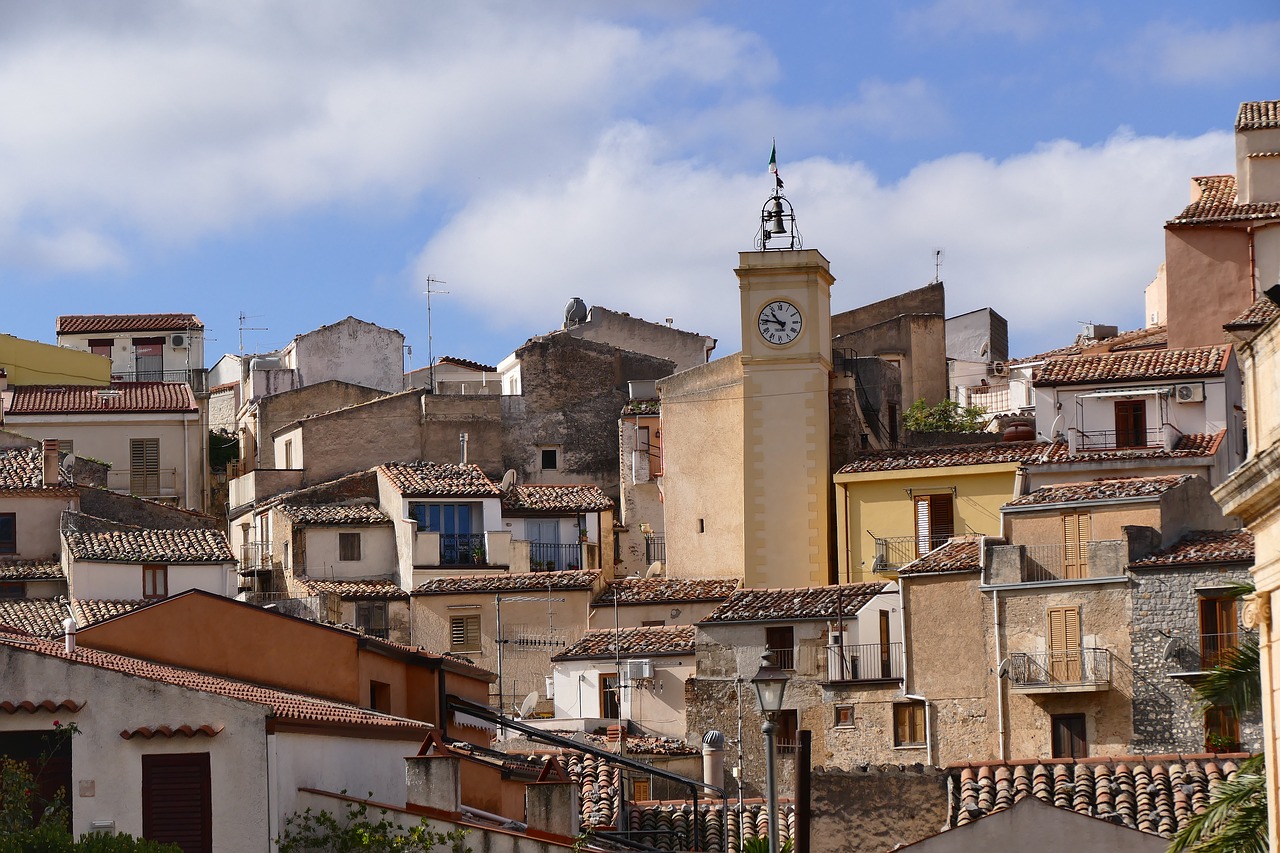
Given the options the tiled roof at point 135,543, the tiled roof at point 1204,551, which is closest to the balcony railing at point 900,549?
the tiled roof at point 1204,551

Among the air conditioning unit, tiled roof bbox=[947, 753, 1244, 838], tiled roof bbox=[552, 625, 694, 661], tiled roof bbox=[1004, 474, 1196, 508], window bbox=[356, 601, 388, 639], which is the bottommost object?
tiled roof bbox=[947, 753, 1244, 838]

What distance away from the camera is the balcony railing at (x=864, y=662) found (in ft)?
177

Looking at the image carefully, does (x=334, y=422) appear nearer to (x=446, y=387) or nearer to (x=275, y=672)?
(x=446, y=387)

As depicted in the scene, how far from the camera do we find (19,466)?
61500 mm

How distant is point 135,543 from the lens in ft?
190

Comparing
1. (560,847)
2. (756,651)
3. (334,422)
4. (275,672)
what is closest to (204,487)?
(334,422)

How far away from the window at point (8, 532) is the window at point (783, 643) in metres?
18.3

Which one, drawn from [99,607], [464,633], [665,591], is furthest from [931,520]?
[99,607]

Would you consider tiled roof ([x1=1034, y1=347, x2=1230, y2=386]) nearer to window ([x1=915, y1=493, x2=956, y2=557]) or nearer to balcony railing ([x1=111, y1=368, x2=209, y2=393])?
window ([x1=915, y1=493, x2=956, y2=557])

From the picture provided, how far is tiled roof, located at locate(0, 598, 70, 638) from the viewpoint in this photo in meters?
48.0

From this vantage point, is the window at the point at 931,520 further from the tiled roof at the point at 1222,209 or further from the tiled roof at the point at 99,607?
the tiled roof at the point at 99,607

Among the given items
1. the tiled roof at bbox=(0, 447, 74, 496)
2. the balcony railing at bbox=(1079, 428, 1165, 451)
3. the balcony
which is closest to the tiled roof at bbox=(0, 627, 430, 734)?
the balcony

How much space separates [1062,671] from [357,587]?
21916 millimetres

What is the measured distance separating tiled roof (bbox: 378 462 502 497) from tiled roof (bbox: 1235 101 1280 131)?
2145 cm
